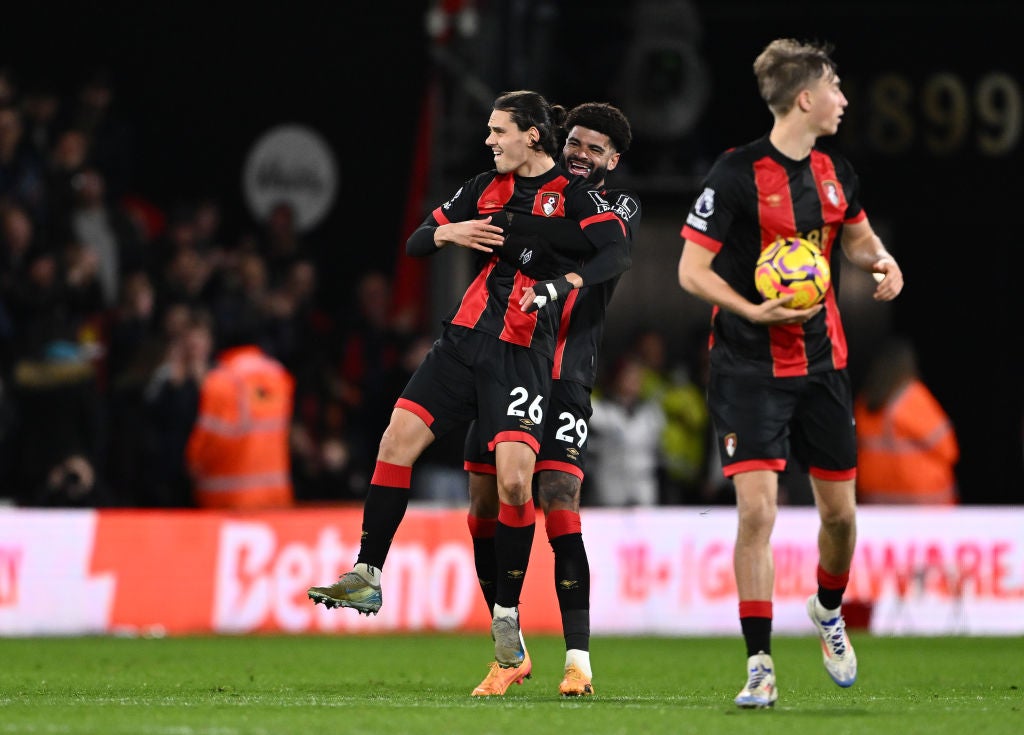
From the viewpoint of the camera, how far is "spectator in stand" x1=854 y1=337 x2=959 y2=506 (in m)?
14.8

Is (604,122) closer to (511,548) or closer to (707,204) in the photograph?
(707,204)

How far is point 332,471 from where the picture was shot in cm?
1524

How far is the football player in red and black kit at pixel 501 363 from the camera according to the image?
8148 mm

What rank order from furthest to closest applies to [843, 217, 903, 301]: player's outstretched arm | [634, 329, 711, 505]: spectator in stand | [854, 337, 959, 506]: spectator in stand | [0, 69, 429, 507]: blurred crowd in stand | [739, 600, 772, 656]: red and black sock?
[634, 329, 711, 505]: spectator in stand → [854, 337, 959, 506]: spectator in stand → [0, 69, 429, 507]: blurred crowd in stand → [843, 217, 903, 301]: player's outstretched arm → [739, 600, 772, 656]: red and black sock

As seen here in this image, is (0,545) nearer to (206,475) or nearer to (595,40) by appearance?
(206,475)

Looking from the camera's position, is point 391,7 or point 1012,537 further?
point 391,7

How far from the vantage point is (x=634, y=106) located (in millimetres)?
16547

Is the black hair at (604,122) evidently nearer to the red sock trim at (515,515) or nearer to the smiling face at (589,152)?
the smiling face at (589,152)

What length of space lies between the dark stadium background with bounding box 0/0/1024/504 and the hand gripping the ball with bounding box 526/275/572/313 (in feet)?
25.7

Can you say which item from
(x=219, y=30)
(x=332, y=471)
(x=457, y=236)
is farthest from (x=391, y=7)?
(x=457, y=236)

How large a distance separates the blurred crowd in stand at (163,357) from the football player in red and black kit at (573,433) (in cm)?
588

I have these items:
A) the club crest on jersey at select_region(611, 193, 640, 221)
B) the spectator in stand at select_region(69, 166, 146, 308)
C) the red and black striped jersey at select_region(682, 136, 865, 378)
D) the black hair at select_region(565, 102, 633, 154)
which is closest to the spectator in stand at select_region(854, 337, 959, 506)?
the spectator in stand at select_region(69, 166, 146, 308)

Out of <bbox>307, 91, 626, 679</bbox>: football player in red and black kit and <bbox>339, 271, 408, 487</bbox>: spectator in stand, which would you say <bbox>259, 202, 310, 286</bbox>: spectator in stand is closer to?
<bbox>339, 271, 408, 487</bbox>: spectator in stand

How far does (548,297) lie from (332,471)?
7465 millimetres
